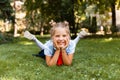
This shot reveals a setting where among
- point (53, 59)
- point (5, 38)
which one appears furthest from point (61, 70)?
point (5, 38)

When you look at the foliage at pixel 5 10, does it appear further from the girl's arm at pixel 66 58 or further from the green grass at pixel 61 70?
the girl's arm at pixel 66 58

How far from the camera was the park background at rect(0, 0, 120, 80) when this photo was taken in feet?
20.5

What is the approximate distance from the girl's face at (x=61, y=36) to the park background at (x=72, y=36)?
0.51 metres

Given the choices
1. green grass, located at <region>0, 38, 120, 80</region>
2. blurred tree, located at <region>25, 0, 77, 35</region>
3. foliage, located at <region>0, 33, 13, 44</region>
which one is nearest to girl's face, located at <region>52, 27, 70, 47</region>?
green grass, located at <region>0, 38, 120, 80</region>

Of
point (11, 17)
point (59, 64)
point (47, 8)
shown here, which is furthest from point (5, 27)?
point (59, 64)

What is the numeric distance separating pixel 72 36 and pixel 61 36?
13.7 meters

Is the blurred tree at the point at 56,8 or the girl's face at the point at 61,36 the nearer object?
the girl's face at the point at 61,36

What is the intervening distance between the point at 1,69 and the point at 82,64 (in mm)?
1669

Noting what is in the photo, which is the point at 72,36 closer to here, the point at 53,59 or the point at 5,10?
the point at 5,10

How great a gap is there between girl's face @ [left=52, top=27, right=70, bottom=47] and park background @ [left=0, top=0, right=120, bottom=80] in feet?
1.66

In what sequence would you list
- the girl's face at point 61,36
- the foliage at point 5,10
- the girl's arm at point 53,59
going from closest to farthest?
the girl's face at point 61,36 < the girl's arm at point 53,59 < the foliage at point 5,10

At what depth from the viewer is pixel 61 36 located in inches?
266

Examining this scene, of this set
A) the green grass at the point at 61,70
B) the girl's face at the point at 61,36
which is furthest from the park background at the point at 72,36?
the girl's face at the point at 61,36

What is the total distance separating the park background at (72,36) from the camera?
6262 mm
